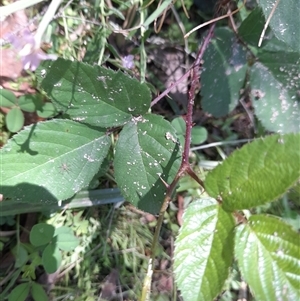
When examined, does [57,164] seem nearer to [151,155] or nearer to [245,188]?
[151,155]

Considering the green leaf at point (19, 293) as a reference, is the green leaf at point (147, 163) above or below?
above

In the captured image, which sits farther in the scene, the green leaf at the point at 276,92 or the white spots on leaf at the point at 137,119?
the green leaf at the point at 276,92

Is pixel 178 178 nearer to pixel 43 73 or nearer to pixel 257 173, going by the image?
pixel 257 173

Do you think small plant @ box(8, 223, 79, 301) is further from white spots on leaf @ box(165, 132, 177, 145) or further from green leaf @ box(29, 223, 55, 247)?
white spots on leaf @ box(165, 132, 177, 145)

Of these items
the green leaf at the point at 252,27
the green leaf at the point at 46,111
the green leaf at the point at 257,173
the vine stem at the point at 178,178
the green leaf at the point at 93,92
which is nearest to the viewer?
the green leaf at the point at 257,173

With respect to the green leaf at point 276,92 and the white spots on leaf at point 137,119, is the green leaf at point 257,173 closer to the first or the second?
the white spots on leaf at point 137,119

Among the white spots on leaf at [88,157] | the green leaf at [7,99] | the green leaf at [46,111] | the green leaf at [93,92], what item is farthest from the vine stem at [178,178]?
the green leaf at [7,99]

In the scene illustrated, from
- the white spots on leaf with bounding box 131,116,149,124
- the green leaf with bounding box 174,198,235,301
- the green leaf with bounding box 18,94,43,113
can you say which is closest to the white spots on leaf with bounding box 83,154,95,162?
the white spots on leaf with bounding box 131,116,149,124
